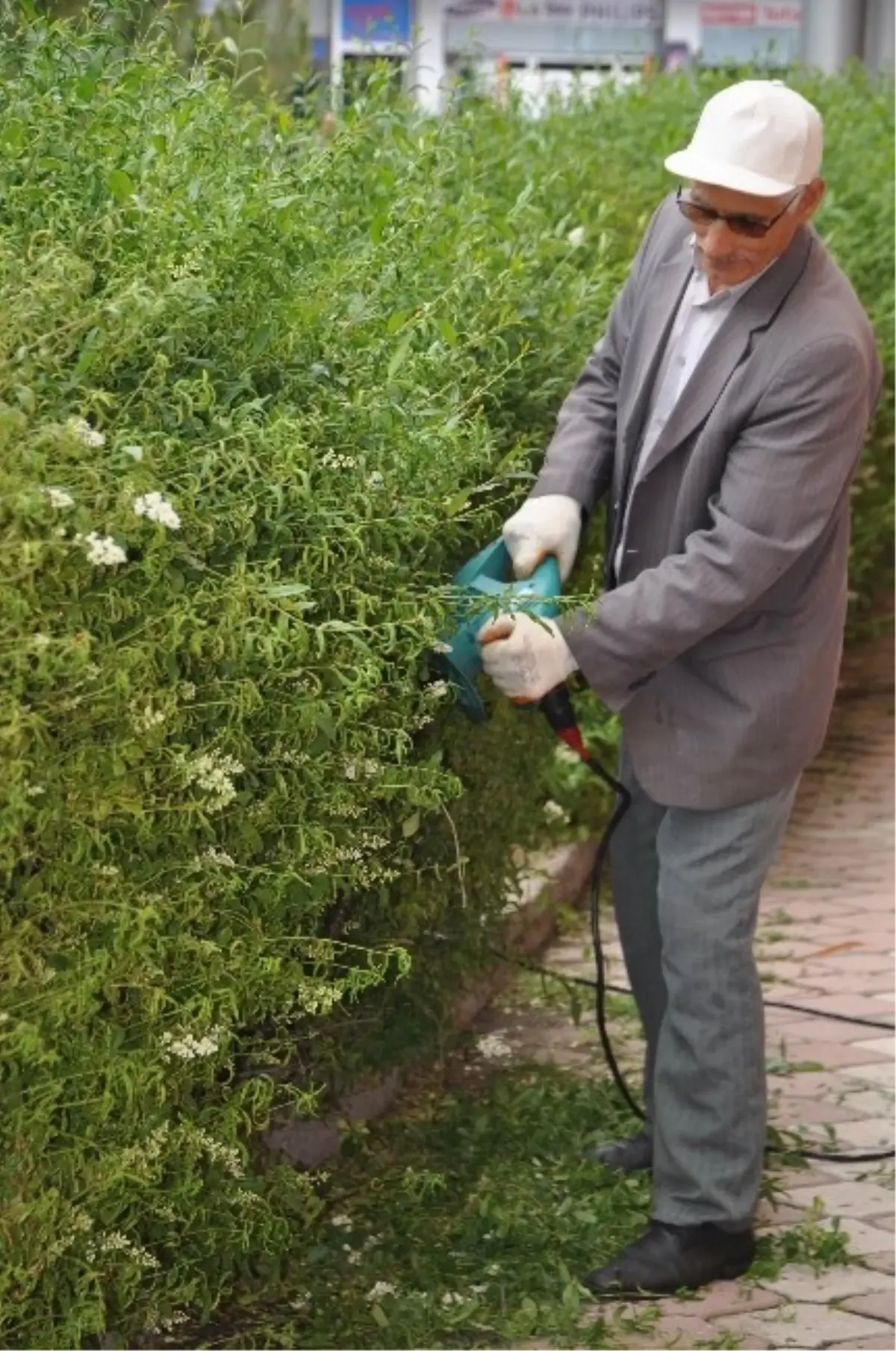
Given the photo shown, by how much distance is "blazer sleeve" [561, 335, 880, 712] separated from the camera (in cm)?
398

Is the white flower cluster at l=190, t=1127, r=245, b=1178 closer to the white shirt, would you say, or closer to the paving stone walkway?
the paving stone walkway

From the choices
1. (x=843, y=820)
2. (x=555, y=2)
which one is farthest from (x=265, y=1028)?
(x=555, y=2)

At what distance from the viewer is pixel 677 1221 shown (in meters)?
4.28

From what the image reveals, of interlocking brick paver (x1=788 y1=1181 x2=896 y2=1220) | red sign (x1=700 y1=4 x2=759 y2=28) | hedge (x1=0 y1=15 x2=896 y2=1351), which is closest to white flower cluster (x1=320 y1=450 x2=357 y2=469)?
hedge (x1=0 y1=15 x2=896 y2=1351)

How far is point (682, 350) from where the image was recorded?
4309 millimetres

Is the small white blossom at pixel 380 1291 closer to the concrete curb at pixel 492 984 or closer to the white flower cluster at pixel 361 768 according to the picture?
the concrete curb at pixel 492 984

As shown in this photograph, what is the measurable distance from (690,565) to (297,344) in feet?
2.68

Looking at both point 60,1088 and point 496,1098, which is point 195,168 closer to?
point 60,1088

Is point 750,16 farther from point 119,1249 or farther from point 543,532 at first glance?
point 119,1249

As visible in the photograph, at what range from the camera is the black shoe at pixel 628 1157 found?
15.5ft

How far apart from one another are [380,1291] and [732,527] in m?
1.46

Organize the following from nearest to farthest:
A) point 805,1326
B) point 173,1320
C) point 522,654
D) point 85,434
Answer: point 85,434, point 173,1320, point 522,654, point 805,1326

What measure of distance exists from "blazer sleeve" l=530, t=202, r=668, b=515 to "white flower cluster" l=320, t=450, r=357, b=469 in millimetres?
970

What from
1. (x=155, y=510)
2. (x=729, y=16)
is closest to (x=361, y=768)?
(x=155, y=510)
